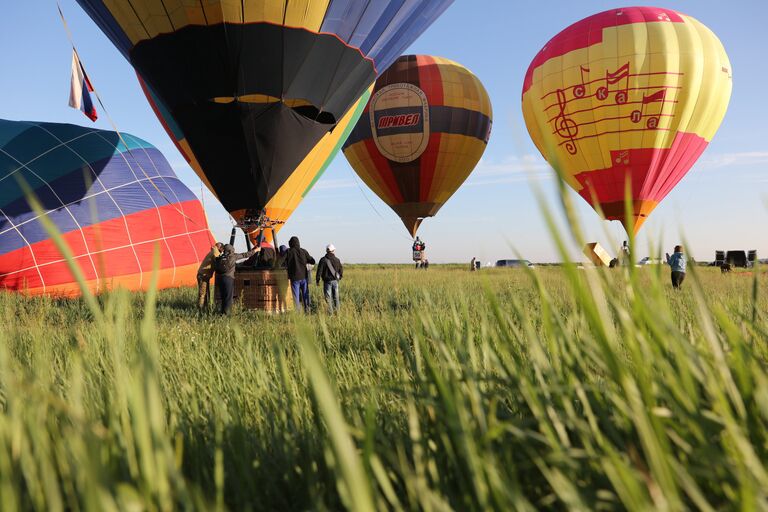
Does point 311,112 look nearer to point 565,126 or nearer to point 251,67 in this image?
point 251,67

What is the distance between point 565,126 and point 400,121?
21.6 ft

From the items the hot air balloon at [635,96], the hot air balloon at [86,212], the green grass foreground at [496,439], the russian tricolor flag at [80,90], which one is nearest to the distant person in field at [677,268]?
the hot air balloon at [635,96]

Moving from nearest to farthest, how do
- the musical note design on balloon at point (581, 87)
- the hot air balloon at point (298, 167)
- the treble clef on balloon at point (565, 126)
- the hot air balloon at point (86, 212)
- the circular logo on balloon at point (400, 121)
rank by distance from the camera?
the hot air balloon at point (298, 167), the hot air balloon at point (86, 212), the musical note design on balloon at point (581, 87), the treble clef on balloon at point (565, 126), the circular logo on balloon at point (400, 121)

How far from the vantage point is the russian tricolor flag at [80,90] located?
12.9m

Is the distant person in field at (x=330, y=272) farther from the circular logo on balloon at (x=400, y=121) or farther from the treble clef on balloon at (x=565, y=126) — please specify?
the circular logo on balloon at (x=400, y=121)

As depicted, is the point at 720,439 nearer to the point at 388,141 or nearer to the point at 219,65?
the point at 219,65

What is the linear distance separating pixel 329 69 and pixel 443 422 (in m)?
8.68

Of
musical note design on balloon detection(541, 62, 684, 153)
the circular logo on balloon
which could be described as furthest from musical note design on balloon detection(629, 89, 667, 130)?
the circular logo on balloon

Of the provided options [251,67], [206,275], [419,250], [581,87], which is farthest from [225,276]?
[419,250]

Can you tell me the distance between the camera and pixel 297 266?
9.91 metres

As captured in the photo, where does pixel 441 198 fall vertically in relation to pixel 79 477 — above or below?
above

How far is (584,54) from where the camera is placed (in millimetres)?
16453

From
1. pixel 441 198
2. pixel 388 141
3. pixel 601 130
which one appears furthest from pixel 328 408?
pixel 441 198

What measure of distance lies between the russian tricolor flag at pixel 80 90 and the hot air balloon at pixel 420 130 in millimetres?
10396
